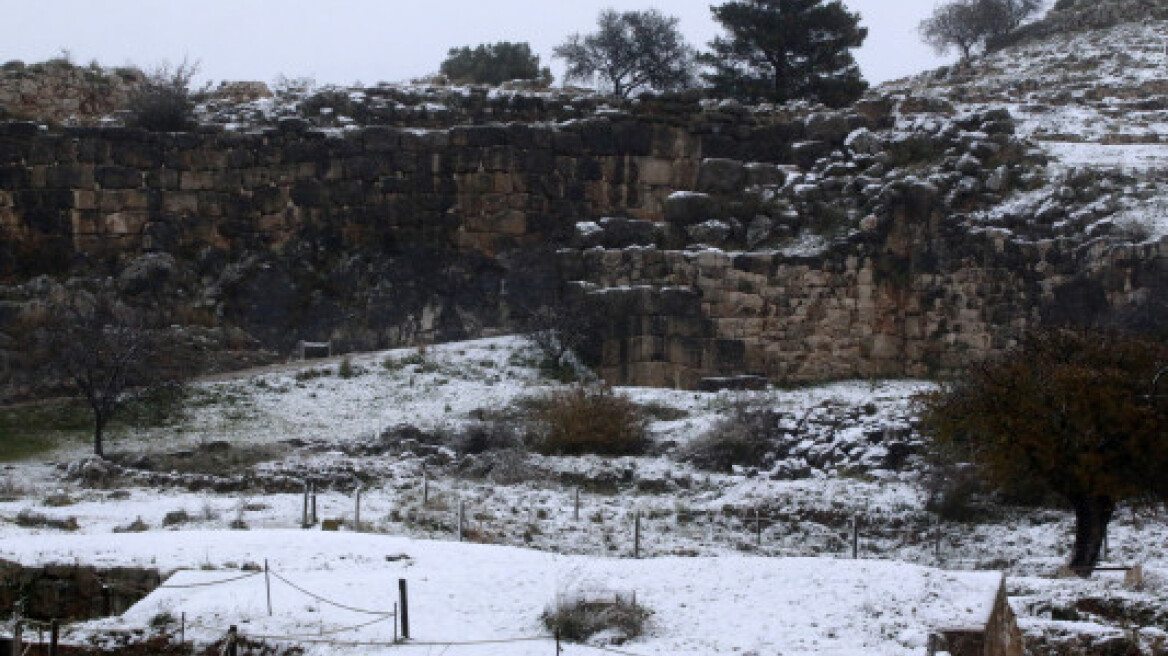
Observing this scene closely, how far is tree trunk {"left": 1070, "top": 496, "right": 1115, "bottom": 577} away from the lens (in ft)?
55.5

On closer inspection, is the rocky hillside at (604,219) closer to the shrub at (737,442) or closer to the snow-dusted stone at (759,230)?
the snow-dusted stone at (759,230)

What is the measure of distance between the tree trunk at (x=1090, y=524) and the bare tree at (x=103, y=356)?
1274cm

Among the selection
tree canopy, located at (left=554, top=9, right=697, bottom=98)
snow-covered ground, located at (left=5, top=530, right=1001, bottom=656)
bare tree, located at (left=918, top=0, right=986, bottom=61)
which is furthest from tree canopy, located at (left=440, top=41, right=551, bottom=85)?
snow-covered ground, located at (left=5, top=530, right=1001, bottom=656)

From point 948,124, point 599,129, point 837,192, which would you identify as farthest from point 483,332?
point 948,124

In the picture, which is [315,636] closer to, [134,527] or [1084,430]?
[134,527]

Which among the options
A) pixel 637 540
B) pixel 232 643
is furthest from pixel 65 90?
pixel 232 643

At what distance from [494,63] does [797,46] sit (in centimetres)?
1395

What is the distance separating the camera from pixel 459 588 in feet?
44.5

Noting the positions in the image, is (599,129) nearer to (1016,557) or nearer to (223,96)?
(223,96)

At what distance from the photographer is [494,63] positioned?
45.5m

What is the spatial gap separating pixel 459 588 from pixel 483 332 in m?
14.5

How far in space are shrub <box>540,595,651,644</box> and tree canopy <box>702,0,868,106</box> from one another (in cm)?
2167

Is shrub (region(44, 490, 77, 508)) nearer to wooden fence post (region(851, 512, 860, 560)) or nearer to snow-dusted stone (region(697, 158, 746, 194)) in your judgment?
wooden fence post (region(851, 512, 860, 560))

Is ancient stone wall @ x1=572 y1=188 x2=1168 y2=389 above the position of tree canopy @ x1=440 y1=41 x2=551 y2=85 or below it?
below
